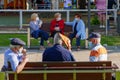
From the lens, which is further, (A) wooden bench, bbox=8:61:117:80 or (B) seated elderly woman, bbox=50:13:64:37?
(B) seated elderly woman, bbox=50:13:64:37

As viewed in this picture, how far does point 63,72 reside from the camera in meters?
8.93

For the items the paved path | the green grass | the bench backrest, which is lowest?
the paved path

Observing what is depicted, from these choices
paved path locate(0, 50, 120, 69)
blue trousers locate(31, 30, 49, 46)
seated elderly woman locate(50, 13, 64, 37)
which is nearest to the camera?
paved path locate(0, 50, 120, 69)

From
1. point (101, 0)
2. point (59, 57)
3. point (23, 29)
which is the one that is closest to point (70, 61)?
point (59, 57)

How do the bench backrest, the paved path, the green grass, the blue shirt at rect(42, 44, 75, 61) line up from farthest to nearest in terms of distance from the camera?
1. the green grass
2. the bench backrest
3. the paved path
4. the blue shirt at rect(42, 44, 75, 61)

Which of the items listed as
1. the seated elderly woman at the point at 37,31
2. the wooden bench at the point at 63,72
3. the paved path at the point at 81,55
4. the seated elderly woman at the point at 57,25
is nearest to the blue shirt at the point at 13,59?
the wooden bench at the point at 63,72

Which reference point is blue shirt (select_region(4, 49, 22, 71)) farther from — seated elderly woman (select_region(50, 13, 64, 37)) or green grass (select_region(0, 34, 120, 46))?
green grass (select_region(0, 34, 120, 46))

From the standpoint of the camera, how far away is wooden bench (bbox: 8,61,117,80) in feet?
29.3

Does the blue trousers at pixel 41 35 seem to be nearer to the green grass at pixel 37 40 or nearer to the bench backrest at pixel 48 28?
the bench backrest at pixel 48 28

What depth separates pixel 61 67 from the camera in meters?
8.98

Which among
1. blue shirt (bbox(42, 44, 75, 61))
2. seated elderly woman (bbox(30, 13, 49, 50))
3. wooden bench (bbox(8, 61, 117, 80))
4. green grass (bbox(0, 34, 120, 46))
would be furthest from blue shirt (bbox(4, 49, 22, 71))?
green grass (bbox(0, 34, 120, 46))

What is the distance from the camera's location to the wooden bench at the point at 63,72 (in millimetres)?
8930

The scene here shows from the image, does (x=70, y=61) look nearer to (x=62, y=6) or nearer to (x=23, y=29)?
(x=23, y=29)

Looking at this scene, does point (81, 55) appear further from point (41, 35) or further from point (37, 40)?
point (37, 40)
